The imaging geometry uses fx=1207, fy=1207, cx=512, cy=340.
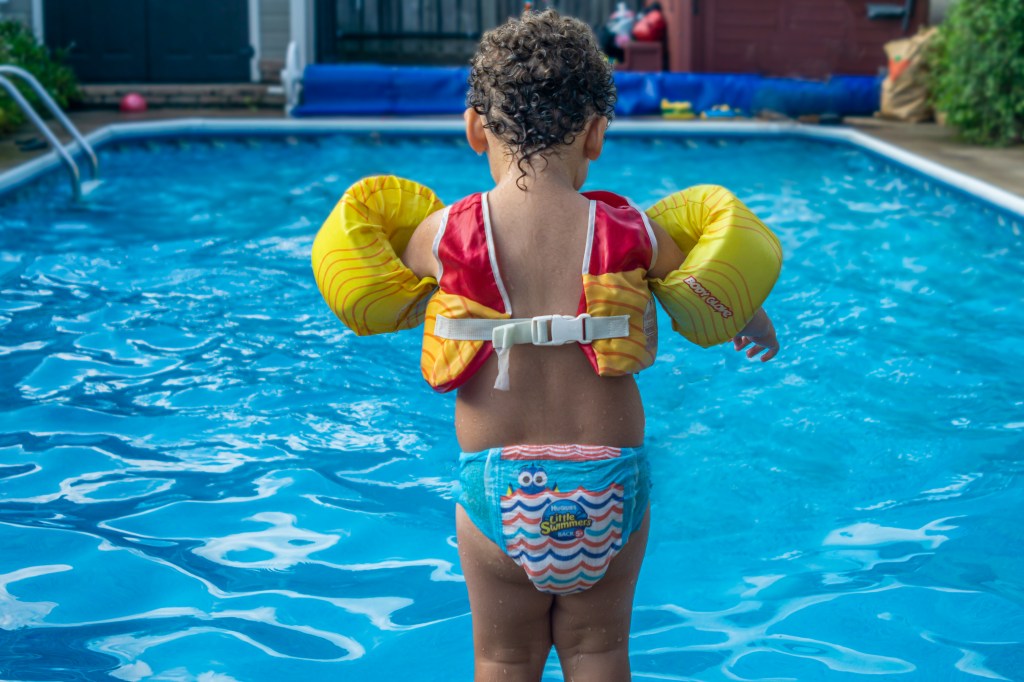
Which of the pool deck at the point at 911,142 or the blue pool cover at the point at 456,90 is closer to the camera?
the pool deck at the point at 911,142

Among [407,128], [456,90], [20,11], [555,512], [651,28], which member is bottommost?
[555,512]

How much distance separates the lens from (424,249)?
2359 mm

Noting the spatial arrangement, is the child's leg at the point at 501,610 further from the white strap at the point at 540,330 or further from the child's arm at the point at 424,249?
the child's arm at the point at 424,249

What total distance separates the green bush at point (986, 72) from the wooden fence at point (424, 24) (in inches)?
262

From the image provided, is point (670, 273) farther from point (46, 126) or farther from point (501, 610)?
point (46, 126)

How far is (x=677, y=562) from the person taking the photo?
11.9ft

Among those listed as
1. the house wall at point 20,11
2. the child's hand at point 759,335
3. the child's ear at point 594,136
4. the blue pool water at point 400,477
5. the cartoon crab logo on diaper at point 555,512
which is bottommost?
the blue pool water at point 400,477

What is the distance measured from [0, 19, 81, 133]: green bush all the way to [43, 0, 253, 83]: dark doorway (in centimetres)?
59

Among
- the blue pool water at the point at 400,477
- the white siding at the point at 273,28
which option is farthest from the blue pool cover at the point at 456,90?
the blue pool water at the point at 400,477

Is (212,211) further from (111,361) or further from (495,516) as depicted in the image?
(495,516)

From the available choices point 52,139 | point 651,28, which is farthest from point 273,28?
point 52,139

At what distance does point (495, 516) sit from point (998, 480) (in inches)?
99.8

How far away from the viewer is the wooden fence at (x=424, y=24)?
16.1 m

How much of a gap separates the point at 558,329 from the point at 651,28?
41.0ft
